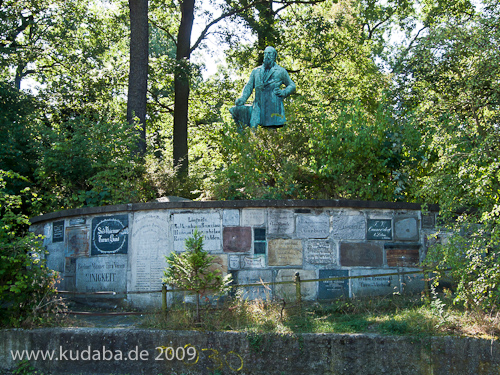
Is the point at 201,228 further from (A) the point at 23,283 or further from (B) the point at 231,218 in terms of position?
(A) the point at 23,283

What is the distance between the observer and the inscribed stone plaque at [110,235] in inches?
345

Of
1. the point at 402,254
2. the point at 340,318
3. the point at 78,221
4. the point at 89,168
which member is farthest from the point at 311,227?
the point at 89,168

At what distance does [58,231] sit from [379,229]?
17.7 ft

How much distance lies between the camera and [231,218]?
8438mm

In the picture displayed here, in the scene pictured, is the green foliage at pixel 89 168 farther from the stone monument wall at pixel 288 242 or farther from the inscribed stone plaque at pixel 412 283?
the inscribed stone plaque at pixel 412 283

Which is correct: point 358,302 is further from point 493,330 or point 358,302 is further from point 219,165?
point 219,165

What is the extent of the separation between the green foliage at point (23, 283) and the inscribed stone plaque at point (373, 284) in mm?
4246

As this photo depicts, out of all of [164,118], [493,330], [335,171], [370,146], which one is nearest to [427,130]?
[370,146]

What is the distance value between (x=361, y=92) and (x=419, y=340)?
1399 centimetres

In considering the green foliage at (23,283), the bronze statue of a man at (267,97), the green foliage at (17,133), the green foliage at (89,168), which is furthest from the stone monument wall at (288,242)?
the green foliage at (17,133)

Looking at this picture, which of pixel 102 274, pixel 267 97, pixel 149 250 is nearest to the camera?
pixel 149 250

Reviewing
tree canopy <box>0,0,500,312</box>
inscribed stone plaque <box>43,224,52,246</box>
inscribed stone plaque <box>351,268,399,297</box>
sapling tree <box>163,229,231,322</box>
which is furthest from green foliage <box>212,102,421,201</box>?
inscribed stone plaque <box>43,224,52,246</box>

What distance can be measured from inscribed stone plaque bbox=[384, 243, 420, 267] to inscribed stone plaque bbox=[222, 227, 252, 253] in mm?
2103

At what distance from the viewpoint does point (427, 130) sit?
9.50 m
